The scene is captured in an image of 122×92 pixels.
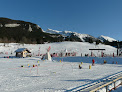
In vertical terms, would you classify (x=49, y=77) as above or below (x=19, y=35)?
below

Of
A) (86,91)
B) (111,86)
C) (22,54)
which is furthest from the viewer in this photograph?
(22,54)

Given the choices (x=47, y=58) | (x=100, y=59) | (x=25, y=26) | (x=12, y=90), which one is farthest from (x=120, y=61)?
(x=25, y=26)

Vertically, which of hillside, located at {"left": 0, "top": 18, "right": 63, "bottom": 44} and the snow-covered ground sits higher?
hillside, located at {"left": 0, "top": 18, "right": 63, "bottom": 44}

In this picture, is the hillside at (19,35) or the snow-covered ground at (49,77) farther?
the hillside at (19,35)

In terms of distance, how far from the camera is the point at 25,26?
6905 inches

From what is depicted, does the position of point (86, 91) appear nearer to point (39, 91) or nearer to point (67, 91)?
point (67, 91)

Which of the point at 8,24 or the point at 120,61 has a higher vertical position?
the point at 8,24

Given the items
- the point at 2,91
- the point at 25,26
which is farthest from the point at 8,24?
the point at 2,91

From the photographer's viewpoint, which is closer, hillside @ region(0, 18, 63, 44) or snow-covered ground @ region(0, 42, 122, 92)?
snow-covered ground @ region(0, 42, 122, 92)

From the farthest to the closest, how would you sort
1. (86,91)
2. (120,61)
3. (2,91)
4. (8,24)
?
(8,24) → (120,61) → (2,91) → (86,91)

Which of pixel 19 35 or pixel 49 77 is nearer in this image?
pixel 49 77

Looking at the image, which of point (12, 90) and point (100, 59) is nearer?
point (12, 90)

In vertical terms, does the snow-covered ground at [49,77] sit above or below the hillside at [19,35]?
below

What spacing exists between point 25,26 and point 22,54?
142891 millimetres
